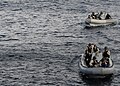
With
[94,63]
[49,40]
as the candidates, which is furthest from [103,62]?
[49,40]

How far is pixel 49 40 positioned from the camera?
53500 mm

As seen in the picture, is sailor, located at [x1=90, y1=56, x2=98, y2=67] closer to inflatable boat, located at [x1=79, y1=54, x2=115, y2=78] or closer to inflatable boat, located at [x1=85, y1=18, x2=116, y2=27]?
inflatable boat, located at [x1=79, y1=54, x2=115, y2=78]

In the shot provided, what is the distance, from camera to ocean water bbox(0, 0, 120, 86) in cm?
3909

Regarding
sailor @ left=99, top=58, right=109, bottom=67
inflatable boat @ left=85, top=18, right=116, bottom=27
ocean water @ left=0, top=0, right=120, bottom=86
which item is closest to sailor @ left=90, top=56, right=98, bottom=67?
sailor @ left=99, top=58, right=109, bottom=67

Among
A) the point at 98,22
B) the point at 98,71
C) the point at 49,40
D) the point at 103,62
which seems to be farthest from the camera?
the point at 98,22

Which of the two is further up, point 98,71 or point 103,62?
point 103,62

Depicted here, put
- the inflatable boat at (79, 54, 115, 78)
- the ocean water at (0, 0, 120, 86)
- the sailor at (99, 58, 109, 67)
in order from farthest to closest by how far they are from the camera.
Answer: the ocean water at (0, 0, 120, 86) → the sailor at (99, 58, 109, 67) → the inflatable boat at (79, 54, 115, 78)

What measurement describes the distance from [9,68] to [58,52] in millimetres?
7977

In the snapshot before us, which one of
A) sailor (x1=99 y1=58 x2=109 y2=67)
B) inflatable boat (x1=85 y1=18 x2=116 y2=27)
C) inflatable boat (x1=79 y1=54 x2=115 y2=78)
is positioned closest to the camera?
inflatable boat (x1=79 y1=54 x2=115 y2=78)

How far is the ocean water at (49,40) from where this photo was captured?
3909 centimetres

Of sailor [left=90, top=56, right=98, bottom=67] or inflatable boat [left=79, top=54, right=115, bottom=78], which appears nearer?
inflatable boat [left=79, top=54, right=115, bottom=78]

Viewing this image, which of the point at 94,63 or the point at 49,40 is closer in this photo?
the point at 94,63

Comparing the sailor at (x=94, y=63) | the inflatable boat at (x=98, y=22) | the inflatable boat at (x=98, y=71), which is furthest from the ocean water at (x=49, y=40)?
the sailor at (x=94, y=63)

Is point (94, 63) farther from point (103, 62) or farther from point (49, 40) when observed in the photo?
point (49, 40)
